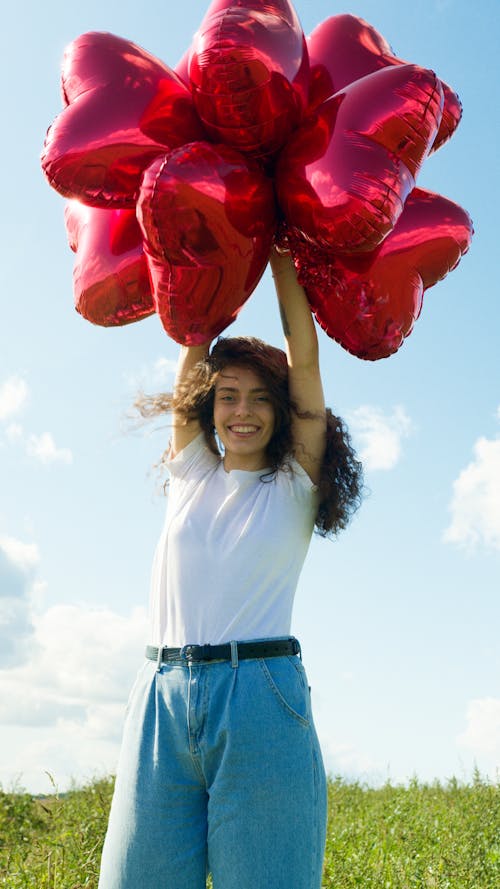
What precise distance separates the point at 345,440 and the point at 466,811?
124 inches

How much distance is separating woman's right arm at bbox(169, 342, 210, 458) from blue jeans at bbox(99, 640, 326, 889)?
638 millimetres

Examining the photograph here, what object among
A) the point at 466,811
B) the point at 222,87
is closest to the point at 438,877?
the point at 466,811

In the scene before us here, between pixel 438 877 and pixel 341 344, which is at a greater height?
pixel 341 344

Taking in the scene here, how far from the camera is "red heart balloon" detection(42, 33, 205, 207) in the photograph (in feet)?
6.45

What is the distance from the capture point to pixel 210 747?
1738 mm

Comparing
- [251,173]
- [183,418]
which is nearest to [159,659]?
[183,418]

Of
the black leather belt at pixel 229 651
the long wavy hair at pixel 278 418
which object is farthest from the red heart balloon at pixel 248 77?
the black leather belt at pixel 229 651

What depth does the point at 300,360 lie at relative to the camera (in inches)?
83.4

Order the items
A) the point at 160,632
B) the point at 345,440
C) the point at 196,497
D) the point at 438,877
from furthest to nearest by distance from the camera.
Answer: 1. the point at 438,877
2. the point at 345,440
3. the point at 196,497
4. the point at 160,632

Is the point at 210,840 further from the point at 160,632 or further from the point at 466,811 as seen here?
the point at 466,811

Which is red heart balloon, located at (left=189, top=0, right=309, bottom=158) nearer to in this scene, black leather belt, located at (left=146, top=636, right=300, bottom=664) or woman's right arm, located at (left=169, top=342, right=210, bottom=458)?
woman's right arm, located at (left=169, top=342, right=210, bottom=458)

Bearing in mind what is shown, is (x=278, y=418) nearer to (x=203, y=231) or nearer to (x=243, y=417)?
Answer: (x=243, y=417)

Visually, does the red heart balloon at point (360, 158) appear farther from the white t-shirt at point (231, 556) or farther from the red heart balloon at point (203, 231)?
the white t-shirt at point (231, 556)

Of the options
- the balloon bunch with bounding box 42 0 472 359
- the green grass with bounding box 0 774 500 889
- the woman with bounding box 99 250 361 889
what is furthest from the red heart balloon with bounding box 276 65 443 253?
the green grass with bounding box 0 774 500 889
